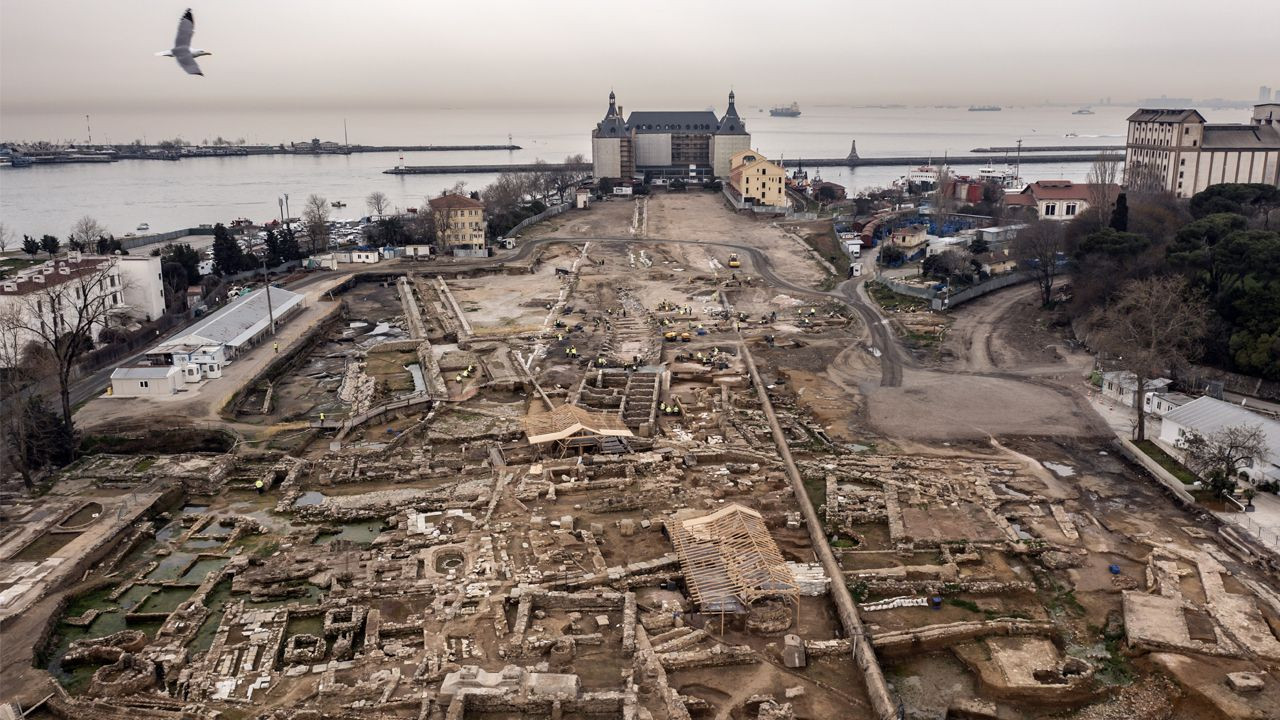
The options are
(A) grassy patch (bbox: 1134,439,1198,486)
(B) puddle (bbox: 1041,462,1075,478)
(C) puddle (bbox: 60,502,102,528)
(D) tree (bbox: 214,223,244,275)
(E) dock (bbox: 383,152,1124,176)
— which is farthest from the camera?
(E) dock (bbox: 383,152,1124,176)

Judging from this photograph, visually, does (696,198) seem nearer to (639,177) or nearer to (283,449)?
(639,177)

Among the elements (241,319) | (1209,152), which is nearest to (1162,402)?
(241,319)

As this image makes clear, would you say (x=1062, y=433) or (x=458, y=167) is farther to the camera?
(x=458, y=167)

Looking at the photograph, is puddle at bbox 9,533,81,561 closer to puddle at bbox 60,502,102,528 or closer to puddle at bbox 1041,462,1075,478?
puddle at bbox 60,502,102,528

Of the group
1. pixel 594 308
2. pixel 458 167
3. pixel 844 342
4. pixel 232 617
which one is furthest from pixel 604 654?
pixel 458 167

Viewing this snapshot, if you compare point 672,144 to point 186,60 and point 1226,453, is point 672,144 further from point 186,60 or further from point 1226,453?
point 186,60

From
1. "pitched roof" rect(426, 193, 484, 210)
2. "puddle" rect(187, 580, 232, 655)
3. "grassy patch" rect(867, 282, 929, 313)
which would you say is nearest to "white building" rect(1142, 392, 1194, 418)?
"grassy patch" rect(867, 282, 929, 313)

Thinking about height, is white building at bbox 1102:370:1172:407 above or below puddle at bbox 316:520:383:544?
above
